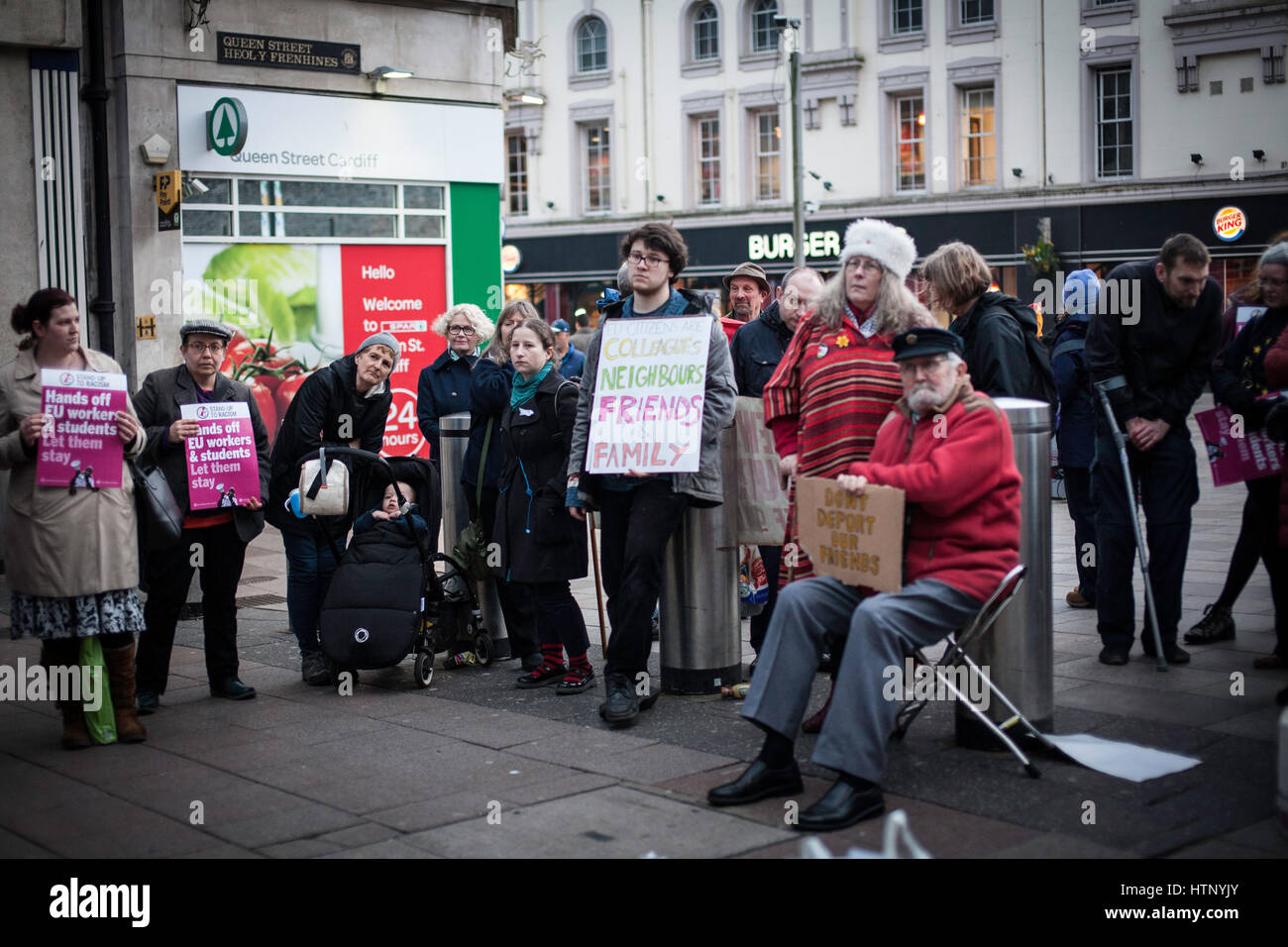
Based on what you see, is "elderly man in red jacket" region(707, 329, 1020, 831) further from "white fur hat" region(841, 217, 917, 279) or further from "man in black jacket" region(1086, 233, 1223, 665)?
"man in black jacket" region(1086, 233, 1223, 665)

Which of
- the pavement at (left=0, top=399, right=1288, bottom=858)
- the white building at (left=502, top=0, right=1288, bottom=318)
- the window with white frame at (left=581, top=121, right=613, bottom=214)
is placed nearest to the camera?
the pavement at (left=0, top=399, right=1288, bottom=858)

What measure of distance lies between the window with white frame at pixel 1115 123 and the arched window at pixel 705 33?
9615mm

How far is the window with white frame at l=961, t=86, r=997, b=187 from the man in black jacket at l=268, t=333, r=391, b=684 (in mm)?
27432

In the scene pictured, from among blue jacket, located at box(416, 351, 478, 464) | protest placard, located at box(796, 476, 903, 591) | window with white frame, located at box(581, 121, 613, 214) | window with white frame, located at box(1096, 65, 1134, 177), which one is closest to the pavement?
protest placard, located at box(796, 476, 903, 591)

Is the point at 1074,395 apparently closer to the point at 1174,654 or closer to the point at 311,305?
the point at 1174,654

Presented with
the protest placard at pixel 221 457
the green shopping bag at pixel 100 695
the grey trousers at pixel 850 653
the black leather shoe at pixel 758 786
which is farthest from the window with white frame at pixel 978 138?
A: the black leather shoe at pixel 758 786

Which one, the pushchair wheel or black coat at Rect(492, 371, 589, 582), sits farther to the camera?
the pushchair wheel

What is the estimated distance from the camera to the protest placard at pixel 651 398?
20.5 ft

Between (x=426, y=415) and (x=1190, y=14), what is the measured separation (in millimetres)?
25322

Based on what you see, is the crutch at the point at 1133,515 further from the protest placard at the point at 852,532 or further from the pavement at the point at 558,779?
the protest placard at the point at 852,532

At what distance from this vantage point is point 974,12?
105 feet

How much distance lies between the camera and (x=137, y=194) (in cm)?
1286

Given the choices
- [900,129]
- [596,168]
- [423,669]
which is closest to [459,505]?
[423,669]

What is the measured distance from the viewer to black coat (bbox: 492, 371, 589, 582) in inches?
271
